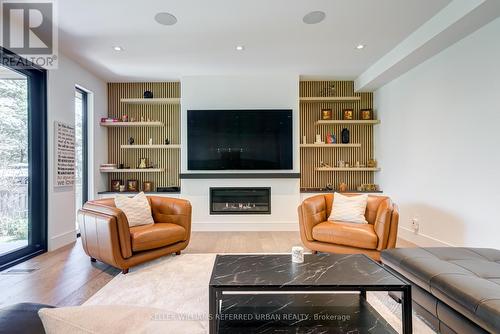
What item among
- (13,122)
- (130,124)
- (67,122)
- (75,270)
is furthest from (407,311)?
(130,124)

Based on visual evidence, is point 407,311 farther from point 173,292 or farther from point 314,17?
point 314,17

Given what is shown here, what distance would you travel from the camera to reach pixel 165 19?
2977 mm

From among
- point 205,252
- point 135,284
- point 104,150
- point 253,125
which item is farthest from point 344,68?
point 104,150

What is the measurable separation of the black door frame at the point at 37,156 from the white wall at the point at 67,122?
6 centimetres

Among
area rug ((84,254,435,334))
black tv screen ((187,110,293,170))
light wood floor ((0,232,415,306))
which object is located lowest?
light wood floor ((0,232,415,306))

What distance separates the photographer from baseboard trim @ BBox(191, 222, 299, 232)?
4711 millimetres

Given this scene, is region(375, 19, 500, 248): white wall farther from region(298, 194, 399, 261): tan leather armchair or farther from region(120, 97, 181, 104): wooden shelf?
region(120, 97, 181, 104): wooden shelf

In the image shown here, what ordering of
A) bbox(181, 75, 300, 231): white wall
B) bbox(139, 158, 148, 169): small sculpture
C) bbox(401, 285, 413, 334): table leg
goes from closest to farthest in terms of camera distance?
bbox(401, 285, 413, 334): table leg < bbox(181, 75, 300, 231): white wall < bbox(139, 158, 148, 169): small sculpture

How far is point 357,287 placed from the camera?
153cm

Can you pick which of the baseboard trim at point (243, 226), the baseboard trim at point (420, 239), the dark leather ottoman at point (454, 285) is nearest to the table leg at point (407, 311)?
the dark leather ottoman at point (454, 285)

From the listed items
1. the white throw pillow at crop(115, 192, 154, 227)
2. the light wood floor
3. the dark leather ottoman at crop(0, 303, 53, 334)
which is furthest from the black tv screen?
the dark leather ottoman at crop(0, 303, 53, 334)

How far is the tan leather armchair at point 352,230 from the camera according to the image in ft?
9.43

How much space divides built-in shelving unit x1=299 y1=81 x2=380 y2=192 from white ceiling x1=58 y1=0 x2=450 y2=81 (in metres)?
0.61

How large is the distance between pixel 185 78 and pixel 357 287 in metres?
4.42
